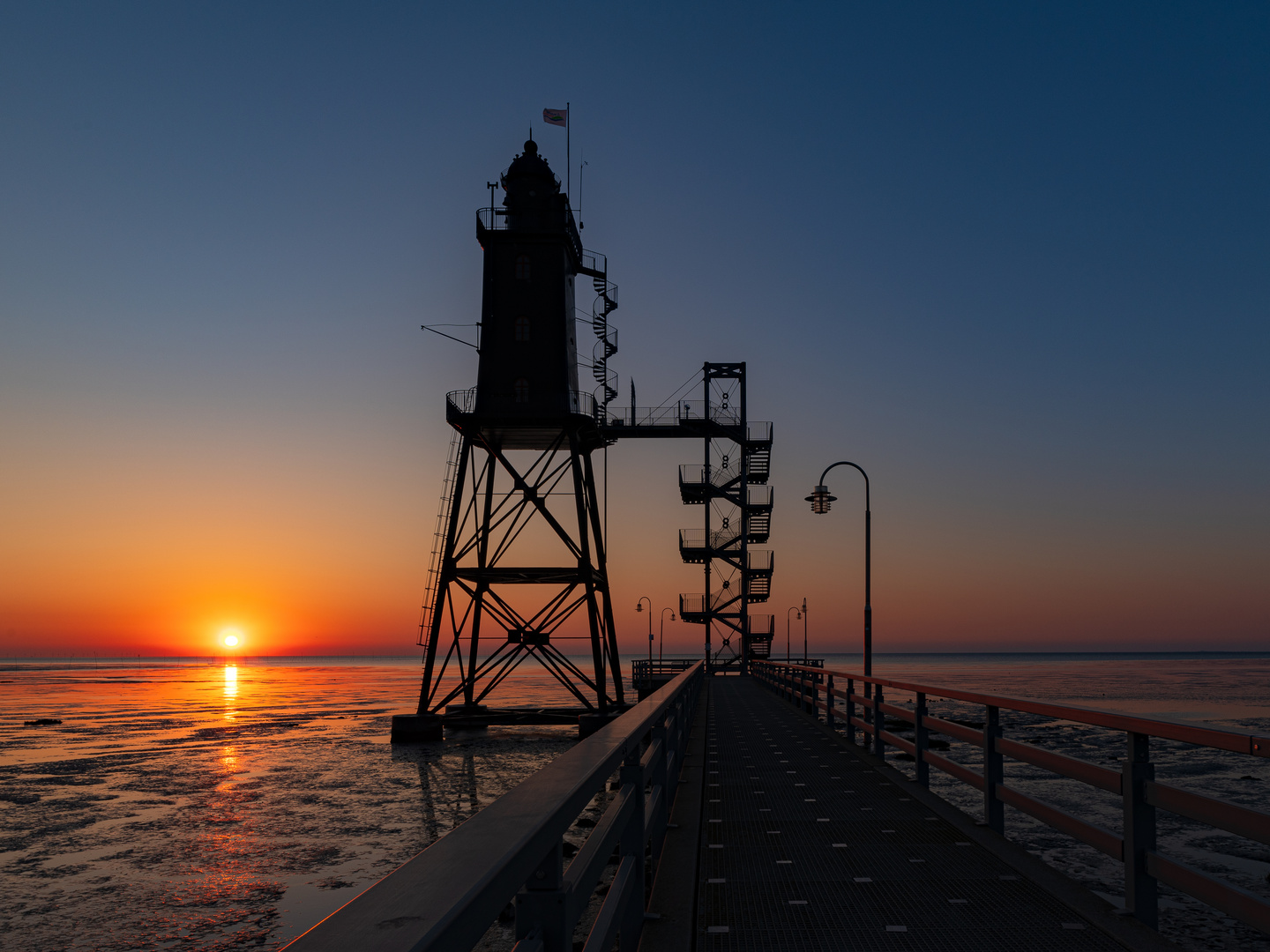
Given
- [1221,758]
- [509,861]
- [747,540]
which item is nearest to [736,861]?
[509,861]

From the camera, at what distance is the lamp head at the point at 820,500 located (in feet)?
72.8

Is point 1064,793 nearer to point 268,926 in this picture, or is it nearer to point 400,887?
point 268,926

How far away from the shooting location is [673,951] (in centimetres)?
447

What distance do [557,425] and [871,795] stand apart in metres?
19.1

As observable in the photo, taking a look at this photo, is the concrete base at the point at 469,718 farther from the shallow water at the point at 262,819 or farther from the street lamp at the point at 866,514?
the street lamp at the point at 866,514

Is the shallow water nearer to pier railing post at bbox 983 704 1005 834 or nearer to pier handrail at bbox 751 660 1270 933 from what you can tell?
pier railing post at bbox 983 704 1005 834

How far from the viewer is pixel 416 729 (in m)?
27.1

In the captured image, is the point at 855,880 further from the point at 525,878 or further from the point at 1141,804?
the point at 525,878

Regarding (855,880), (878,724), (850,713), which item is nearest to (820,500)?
(850,713)

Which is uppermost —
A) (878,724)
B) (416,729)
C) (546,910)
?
(546,910)

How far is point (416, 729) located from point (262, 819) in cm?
1086

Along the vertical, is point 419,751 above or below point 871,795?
below

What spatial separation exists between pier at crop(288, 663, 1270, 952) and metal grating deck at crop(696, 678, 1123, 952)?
2cm

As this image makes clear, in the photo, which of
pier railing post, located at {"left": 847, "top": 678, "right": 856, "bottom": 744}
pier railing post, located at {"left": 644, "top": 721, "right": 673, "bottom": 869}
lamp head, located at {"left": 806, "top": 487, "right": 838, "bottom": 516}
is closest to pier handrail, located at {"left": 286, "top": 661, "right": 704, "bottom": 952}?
pier railing post, located at {"left": 644, "top": 721, "right": 673, "bottom": 869}
